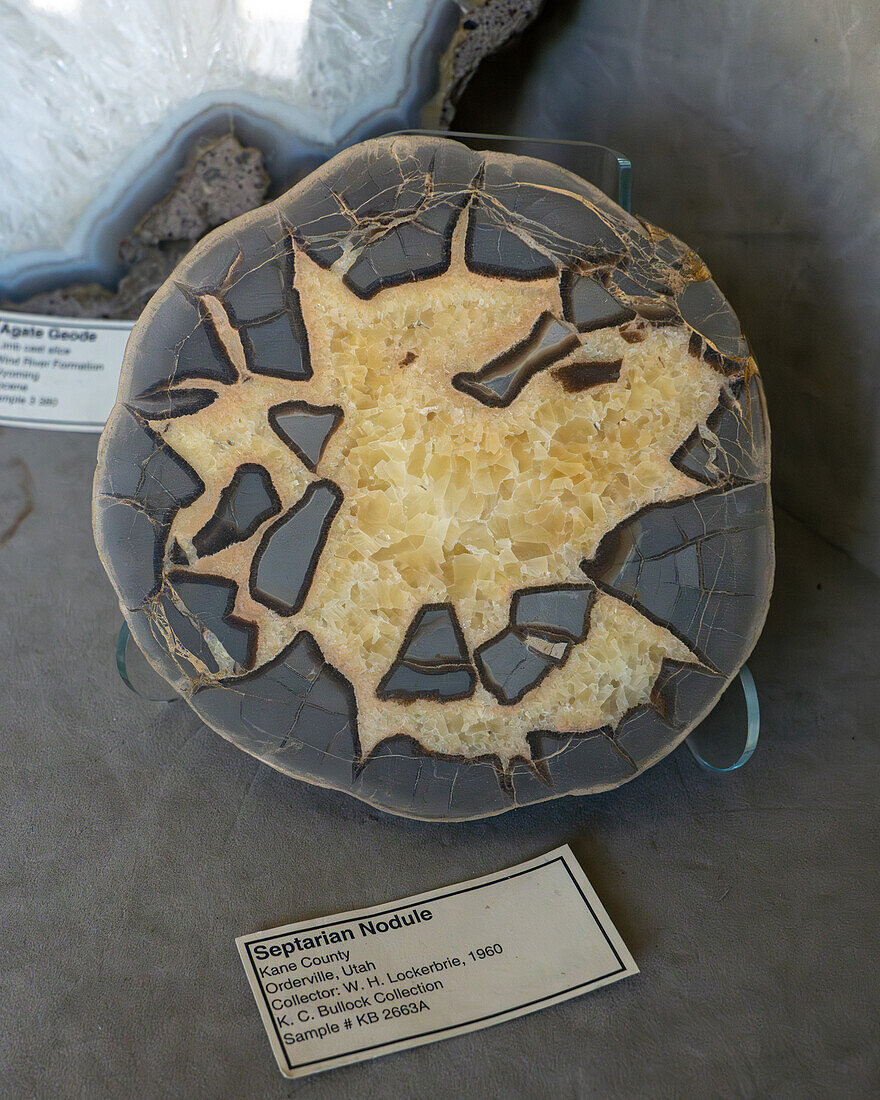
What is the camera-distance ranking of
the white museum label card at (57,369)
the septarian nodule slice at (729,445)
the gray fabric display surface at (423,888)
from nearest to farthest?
the gray fabric display surface at (423,888), the septarian nodule slice at (729,445), the white museum label card at (57,369)

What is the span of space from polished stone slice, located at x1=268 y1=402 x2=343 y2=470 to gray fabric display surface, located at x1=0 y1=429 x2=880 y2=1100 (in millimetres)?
382

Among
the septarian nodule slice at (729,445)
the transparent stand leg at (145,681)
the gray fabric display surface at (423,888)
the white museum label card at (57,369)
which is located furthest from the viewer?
the white museum label card at (57,369)

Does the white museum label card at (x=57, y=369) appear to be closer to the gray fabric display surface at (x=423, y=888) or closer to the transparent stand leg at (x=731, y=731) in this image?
the gray fabric display surface at (x=423, y=888)

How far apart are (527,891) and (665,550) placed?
0.34m

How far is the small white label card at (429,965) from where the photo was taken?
717mm

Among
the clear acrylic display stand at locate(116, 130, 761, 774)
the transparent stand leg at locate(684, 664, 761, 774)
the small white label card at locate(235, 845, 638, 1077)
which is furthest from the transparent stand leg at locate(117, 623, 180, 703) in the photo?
the transparent stand leg at locate(684, 664, 761, 774)

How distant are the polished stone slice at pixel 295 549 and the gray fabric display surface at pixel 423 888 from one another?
0.25 meters

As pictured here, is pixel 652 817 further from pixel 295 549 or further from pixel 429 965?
pixel 295 549

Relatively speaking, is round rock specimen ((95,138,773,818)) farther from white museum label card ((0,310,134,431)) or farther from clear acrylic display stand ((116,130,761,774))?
white museum label card ((0,310,134,431))

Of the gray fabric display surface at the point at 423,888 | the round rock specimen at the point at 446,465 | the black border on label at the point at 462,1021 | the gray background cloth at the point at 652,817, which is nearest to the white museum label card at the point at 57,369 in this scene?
the gray background cloth at the point at 652,817

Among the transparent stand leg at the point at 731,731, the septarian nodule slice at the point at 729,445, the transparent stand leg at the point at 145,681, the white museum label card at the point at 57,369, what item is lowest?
the white museum label card at the point at 57,369

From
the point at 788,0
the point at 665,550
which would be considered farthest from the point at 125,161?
the point at 665,550

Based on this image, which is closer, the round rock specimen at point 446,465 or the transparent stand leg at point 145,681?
the round rock specimen at point 446,465

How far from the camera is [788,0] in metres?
1.05
